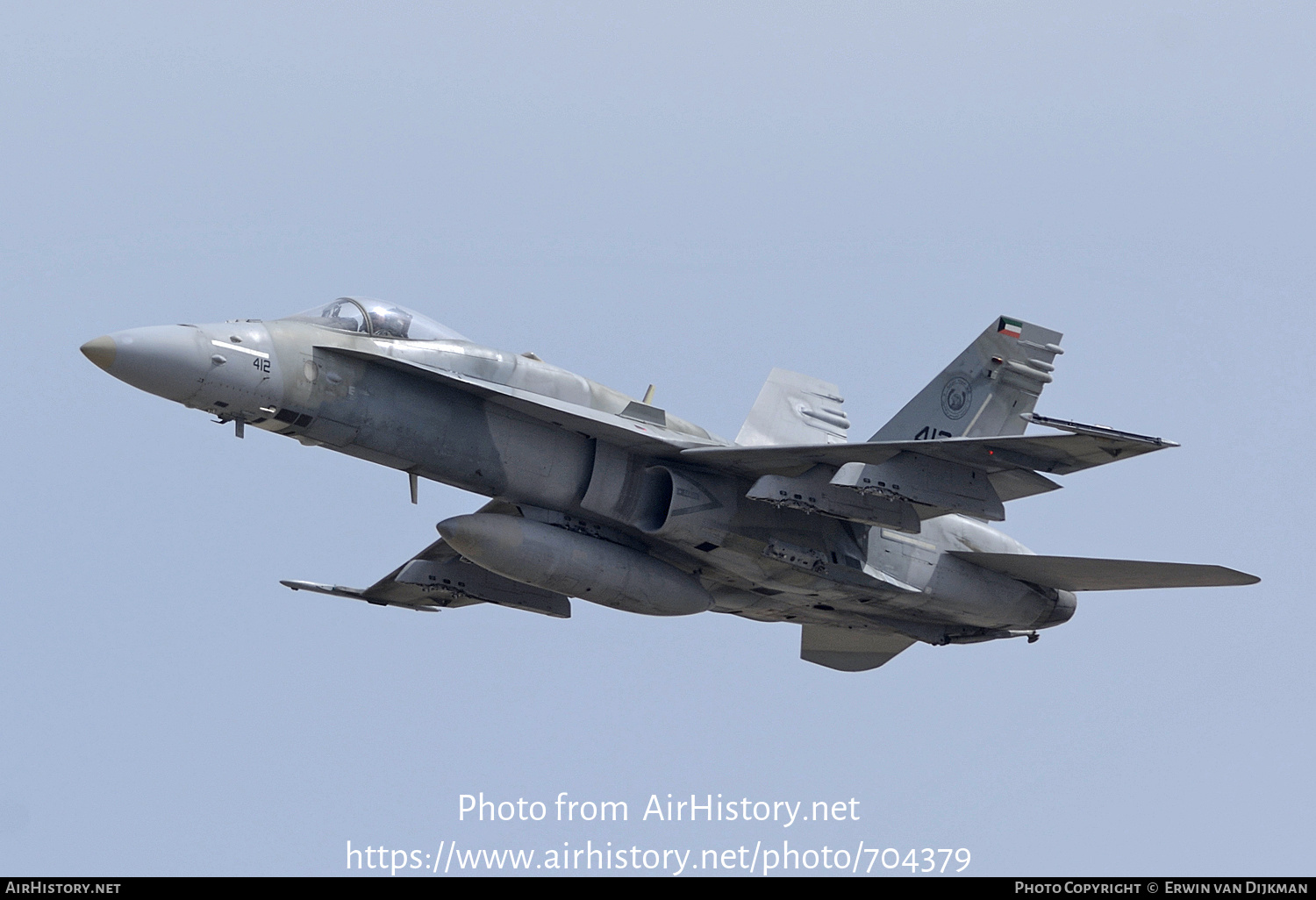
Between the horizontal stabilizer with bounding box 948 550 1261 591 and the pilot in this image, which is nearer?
the pilot

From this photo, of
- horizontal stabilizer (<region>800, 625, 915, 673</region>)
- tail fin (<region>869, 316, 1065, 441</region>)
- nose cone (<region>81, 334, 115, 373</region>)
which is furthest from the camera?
horizontal stabilizer (<region>800, 625, 915, 673</region>)

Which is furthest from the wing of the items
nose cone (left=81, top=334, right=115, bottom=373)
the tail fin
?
nose cone (left=81, top=334, right=115, bottom=373)

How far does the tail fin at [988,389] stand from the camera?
22594 millimetres

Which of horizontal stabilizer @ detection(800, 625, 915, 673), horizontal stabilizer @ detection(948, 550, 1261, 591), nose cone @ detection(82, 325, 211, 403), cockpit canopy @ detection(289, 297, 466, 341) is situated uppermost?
cockpit canopy @ detection(289, 297, 466, 341)

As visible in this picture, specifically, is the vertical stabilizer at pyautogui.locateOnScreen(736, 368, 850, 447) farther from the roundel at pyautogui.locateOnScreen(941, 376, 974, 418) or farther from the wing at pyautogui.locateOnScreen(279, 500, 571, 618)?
the wing at pyautogui.locateOnScreen(279, 500, 571, 618)

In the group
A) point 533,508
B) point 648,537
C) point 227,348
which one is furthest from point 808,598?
point 227,348

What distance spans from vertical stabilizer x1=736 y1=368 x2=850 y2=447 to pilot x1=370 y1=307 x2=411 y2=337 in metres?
4.94

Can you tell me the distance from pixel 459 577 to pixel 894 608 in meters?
5.92

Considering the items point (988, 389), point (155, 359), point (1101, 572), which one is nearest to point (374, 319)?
point (155, 359)

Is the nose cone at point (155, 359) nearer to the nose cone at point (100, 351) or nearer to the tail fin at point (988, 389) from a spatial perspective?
the nose cone at point (100, 351)

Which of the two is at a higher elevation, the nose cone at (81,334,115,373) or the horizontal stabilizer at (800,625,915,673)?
the nose cone at (81,334,115,373)

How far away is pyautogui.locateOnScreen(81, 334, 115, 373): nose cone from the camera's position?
18547 millimetres

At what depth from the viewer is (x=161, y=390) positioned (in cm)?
1878

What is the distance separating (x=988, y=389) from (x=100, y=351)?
11.1 metres
